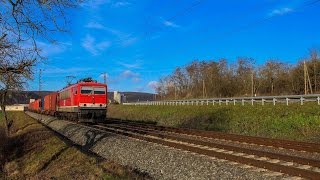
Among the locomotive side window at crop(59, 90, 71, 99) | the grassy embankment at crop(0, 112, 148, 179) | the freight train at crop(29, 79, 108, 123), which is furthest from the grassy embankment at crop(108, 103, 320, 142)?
the grassy embankment at crop(0, 112, 148, 179)

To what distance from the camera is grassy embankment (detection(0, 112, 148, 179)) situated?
37.6 feet

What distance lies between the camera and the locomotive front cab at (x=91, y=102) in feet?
108

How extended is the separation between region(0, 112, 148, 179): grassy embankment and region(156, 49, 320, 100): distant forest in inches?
1530

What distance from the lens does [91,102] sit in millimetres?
33469

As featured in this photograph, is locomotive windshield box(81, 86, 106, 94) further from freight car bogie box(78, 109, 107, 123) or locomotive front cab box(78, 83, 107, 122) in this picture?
freight car bogie box(78, 109, 107, 123)

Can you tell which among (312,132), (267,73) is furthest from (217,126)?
(267,73)

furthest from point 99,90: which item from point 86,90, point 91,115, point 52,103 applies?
point 52,103

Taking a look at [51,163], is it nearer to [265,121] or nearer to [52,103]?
[265,121]

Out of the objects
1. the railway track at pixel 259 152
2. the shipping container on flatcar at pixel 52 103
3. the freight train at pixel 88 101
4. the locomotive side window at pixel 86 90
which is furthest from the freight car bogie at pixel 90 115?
the shipping container on flatcar at pixel 52 103

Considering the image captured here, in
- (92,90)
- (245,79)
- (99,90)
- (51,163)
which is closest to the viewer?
(51,163)

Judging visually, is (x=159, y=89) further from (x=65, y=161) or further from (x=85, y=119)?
(x=65, y=161)

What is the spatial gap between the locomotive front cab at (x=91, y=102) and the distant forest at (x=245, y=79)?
27947 millimetres

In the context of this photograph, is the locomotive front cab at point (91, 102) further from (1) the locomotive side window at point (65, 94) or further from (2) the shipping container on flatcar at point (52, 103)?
(2) the shipping container on flatcar at point (52, 103)

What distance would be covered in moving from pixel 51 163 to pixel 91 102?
17087 millimetres
